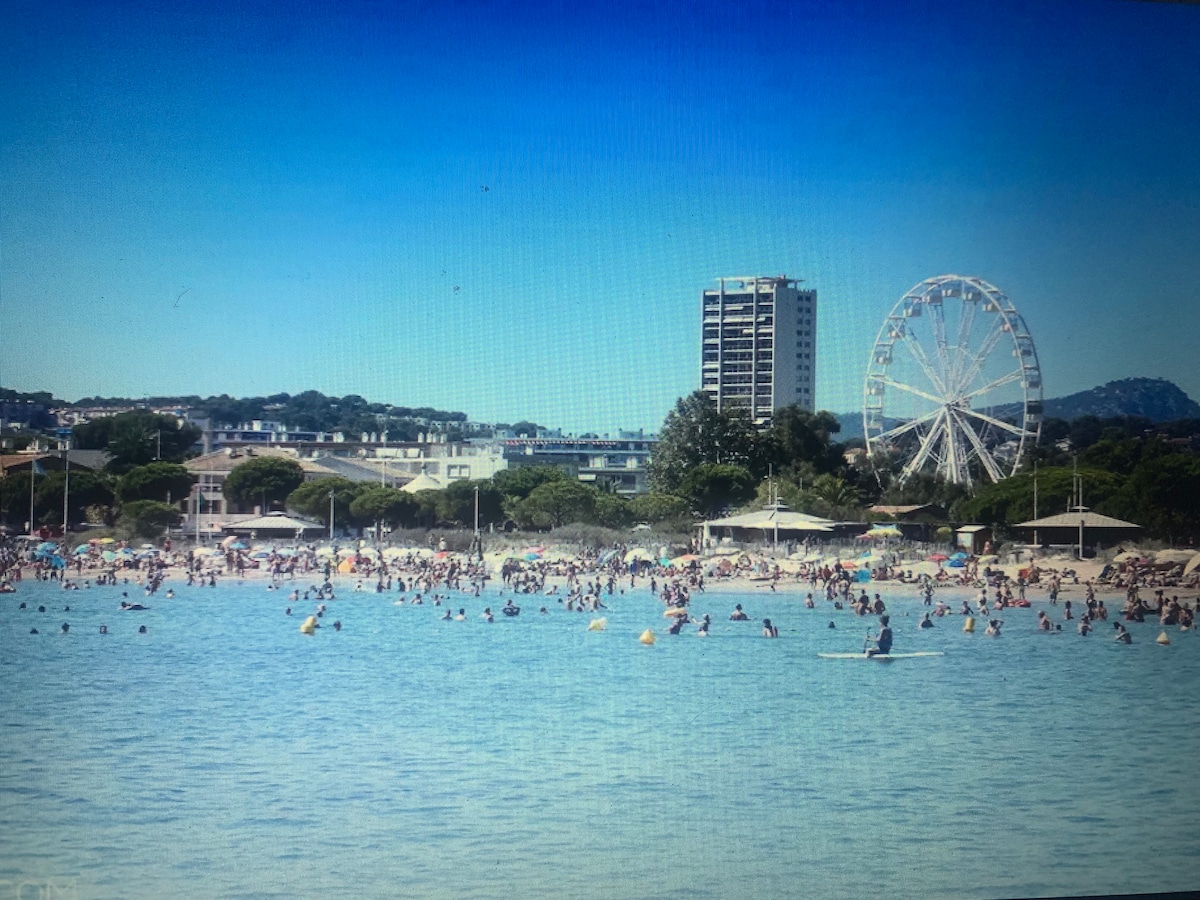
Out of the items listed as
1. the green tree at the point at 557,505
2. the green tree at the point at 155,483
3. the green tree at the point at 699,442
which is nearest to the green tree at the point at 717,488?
the green tree at the point at 699,442

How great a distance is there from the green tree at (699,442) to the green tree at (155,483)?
6.12 feet

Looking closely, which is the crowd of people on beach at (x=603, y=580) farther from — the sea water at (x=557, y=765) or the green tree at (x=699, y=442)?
the green tree at (x=699, y=442)

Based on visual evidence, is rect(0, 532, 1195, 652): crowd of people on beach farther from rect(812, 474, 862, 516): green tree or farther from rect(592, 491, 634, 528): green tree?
rect(812, 474, 862, 516): green tree

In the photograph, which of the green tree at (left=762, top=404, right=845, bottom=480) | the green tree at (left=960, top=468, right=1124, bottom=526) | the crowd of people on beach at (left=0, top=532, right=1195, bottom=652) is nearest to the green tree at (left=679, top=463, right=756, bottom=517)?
the green tree at (left=762, top=404, right=845, bottom=480)

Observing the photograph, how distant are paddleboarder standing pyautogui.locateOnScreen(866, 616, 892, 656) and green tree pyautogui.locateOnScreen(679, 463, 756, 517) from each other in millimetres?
818

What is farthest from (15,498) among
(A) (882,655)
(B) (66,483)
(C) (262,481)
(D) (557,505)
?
(A) (882,655)

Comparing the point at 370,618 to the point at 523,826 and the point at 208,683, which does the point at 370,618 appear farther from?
the point at 523,826

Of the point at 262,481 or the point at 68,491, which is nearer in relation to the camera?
the point at 68,491

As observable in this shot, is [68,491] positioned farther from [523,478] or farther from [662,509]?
[662,509]

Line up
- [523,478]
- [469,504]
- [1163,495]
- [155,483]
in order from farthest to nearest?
[469,504] → [1163,495] → [523,478] → [155,483]

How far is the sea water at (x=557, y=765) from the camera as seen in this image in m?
4.09

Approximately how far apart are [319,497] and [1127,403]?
3.32 meters

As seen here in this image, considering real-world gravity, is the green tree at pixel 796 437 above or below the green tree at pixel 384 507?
above

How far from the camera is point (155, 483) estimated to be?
5078 mm
